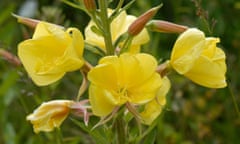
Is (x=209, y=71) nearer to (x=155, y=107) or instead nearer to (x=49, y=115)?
(x=155, y=107)

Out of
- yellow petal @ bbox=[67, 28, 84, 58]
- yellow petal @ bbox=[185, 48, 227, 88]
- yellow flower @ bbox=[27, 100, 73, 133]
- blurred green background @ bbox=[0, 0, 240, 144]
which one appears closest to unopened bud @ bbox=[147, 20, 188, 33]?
yellow petal @ bbox=[185, 48, 227, 88]

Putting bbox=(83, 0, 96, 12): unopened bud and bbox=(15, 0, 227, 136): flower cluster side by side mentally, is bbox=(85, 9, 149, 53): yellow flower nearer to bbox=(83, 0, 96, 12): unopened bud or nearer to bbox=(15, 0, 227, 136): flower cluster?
bbox=(15, 0, 227, 136): flower cluster

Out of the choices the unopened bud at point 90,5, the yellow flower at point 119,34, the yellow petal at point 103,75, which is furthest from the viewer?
the yellow flower at point 119,34

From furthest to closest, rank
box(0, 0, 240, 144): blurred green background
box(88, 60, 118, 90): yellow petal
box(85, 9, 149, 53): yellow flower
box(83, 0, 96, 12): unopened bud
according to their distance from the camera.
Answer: box(0, 0, 240, 144): blurred green background → box(85, 9, 149, 53): yellow flower → box(83, 0, 96, 12): unopened bud → box(88, 60, 118, 90): yellow petal

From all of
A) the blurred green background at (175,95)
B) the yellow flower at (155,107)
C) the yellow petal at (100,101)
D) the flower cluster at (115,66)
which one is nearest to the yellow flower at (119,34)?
the flower cluster at (115,66)

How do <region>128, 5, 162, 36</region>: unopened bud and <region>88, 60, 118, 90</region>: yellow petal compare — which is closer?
<region>88, 60, 118, 90</region>: yellow petal

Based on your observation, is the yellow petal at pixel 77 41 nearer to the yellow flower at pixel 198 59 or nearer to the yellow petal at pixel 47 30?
the yellow petal at pixel 47 30

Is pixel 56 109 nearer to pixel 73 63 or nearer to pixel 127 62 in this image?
pixel 73 63

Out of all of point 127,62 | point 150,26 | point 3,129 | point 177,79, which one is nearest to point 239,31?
point 177,79
